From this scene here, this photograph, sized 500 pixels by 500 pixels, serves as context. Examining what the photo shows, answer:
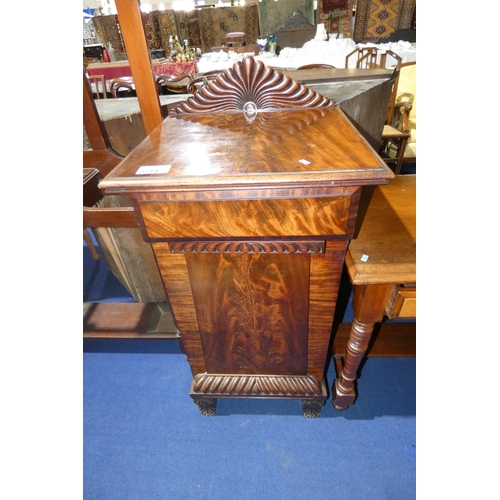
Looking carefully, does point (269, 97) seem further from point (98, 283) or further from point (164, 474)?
point (98, 283)

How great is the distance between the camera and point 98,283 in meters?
1.83

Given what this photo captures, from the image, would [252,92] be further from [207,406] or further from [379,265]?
[207,406]

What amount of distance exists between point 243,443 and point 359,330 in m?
0.58

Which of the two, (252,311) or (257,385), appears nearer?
(252,311)

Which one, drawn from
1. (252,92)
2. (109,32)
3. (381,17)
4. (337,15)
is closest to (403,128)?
(252,92)

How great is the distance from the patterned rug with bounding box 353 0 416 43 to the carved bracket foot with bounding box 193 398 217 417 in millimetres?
6187

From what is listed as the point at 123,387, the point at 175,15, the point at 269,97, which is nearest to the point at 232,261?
the point at 269,97

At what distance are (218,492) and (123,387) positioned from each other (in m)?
0.56

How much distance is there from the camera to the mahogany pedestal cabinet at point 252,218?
1.96ft

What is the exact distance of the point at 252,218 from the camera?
0.65 m

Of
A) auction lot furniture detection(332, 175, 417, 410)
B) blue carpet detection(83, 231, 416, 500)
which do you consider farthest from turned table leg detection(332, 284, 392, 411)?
blue carpet detection(83, 231, 416, 500)

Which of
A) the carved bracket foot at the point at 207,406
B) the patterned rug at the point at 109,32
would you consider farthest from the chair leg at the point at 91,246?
the patterned rug at the point at 109,32

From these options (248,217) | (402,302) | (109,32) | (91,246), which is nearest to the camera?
(248,217)

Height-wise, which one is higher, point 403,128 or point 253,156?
point 253,156
